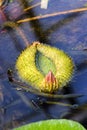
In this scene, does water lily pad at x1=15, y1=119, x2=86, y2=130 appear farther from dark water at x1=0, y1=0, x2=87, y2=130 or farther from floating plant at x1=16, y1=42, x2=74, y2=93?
floating plant at x1=16, y1=42, x2=74, y2=93

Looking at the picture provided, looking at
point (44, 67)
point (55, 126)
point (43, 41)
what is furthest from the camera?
point (43, 41)

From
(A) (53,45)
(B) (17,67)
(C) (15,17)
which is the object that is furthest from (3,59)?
(C) (15,17)

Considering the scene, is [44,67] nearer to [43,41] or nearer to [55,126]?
[43,41]

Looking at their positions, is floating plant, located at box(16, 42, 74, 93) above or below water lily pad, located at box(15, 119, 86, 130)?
above

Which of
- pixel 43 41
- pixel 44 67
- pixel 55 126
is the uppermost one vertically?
pixel 43 41

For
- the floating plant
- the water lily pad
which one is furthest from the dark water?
the water lily pad

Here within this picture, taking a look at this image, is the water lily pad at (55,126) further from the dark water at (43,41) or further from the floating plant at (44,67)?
the floating plant at (44,67)

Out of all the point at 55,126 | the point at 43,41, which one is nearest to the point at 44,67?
the point at 43,41
